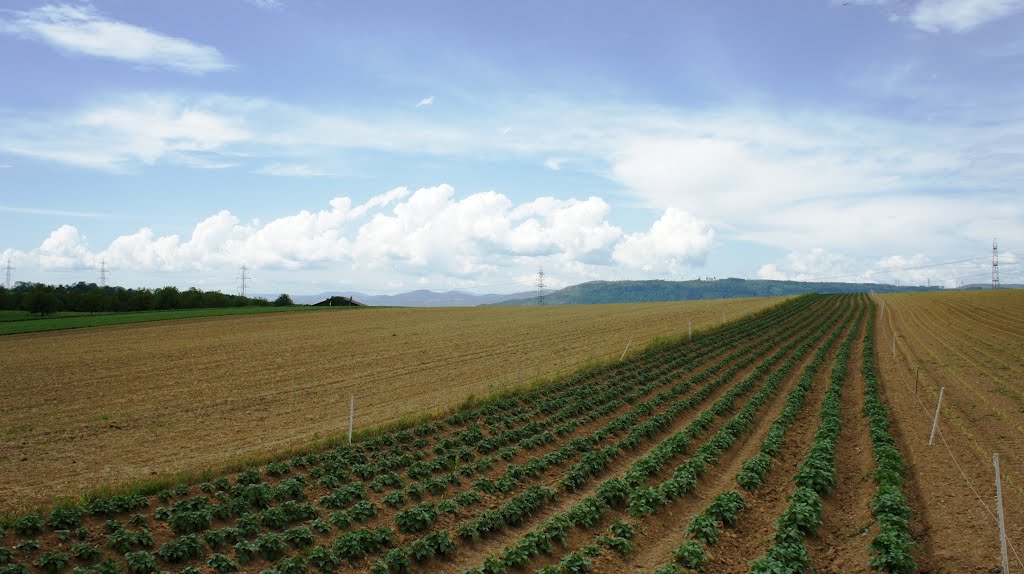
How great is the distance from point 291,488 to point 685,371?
22858 mm

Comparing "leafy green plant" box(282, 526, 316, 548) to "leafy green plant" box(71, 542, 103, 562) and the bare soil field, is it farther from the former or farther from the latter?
"leafy green plant" box(71, 542, 103, 562)

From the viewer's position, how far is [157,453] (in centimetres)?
1800

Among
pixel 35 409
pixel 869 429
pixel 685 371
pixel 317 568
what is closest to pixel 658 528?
pixel 317 568

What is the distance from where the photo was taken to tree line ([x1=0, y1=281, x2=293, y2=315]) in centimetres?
7544

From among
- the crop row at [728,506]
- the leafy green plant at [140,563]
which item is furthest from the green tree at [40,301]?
the crop row at [728,506]

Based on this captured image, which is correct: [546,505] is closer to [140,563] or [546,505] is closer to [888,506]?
[888,506]

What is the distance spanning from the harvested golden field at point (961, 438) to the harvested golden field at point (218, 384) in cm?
1572

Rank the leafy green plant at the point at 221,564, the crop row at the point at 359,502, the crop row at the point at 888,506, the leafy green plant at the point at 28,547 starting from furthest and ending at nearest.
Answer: the crop row at the point at 359,502, the leafy green plant at the point at 28,547, the leafy green plant at the point at 221,564, the crop row at the point at 888,506

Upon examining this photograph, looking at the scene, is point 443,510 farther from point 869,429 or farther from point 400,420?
point 869,429

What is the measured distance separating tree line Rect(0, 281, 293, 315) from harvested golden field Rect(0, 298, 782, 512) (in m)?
28.9

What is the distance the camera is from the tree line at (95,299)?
247 feet

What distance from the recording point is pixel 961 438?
17594 millimetres

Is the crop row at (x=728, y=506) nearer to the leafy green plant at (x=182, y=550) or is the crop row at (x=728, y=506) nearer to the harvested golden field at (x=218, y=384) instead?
the leafy green plant at (x=182, y=550)

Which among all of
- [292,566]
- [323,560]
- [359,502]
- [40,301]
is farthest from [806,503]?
[40,301]
